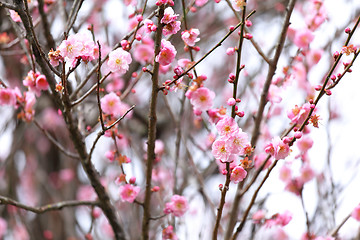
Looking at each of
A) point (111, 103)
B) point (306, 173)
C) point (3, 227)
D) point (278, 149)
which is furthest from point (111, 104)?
point (3, 227)

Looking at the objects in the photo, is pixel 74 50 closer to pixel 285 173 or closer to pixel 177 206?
pixel 177 206

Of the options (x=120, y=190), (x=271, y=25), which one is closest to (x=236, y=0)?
(x=120, y=190)

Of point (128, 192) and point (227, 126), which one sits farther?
point (128, 192)

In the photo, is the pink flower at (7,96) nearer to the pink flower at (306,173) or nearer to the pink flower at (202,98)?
the pink flower at (202,98)

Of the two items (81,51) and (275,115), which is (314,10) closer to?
(275,115)

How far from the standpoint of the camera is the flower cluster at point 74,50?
1.79 m

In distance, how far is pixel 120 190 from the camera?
7.79 feet

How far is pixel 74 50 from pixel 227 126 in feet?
2.40

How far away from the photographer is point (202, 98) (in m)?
2.05

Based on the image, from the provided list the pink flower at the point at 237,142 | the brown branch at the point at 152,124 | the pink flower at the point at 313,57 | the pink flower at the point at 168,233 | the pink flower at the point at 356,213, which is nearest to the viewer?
the pink flower at the point at 237,142

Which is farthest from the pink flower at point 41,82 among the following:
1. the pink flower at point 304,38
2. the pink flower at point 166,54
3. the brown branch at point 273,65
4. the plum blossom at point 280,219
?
the pink flower at point 304,38

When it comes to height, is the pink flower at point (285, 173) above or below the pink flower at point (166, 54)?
above

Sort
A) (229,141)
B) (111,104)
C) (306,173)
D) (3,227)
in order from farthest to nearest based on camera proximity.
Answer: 1. (3,227)
2. (306,173)
3. (111,104)
4. (229,141)

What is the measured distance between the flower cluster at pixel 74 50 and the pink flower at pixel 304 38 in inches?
65.2
